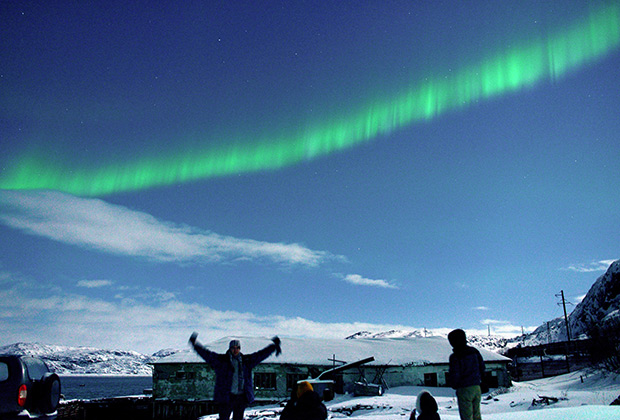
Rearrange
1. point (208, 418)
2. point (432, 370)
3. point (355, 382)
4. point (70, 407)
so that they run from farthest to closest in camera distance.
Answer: point (70, 407), point (432, 370), point (355, 382), point (208, 418)

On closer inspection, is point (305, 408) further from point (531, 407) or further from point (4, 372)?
point (531, 407)

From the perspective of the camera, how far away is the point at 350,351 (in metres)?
38.6

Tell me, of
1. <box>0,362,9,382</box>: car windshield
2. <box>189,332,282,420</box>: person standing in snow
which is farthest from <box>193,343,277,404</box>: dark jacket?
<box>0,362,9,382</box>: car windshield

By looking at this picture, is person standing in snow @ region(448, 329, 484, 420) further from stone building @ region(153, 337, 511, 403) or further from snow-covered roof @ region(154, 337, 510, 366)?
snow-covered roof @ region(154, 337, 510, 366)

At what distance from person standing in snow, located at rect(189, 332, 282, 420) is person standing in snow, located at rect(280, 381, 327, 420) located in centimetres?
242

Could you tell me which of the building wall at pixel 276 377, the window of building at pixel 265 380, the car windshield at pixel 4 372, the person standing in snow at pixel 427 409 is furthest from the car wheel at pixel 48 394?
the window of building at pixel 265 380

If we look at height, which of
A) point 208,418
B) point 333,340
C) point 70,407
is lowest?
point 70,407

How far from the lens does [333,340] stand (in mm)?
42875

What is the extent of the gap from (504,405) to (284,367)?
59.3ft

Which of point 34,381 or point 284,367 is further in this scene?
point 284,367

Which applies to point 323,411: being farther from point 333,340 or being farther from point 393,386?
point 333,340

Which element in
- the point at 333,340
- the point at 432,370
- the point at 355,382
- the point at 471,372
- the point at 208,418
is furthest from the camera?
the point at 333,340

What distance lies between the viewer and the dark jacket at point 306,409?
497 centimetres

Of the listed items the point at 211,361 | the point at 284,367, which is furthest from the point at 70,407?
the point at 211,361
